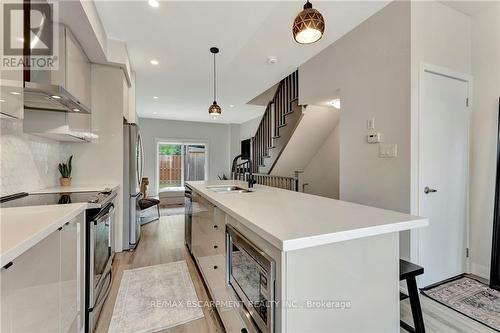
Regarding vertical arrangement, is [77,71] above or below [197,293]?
above

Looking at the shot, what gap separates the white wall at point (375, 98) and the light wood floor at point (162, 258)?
A: 77.1 inches

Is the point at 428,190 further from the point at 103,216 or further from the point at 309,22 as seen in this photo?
the point at 103,216

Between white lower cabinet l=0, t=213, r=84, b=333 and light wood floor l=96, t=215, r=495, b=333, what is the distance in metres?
0.58

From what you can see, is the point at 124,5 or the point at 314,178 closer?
the point at 124,5

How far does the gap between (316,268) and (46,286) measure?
127cm

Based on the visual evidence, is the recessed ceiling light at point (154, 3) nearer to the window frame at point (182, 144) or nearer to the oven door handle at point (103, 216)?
the oven door handle at point (103, 216)

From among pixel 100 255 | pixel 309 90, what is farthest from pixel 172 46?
pixel 100 255

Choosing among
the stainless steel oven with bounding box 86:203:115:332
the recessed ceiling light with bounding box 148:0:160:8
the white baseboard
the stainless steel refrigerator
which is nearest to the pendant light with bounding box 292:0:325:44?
the recessed ceiling light with bounding box 148:0:160:8

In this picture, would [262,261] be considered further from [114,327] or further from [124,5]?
[124,5]

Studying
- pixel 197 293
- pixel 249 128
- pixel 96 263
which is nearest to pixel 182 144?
pixel 249 128

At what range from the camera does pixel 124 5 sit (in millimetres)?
2328

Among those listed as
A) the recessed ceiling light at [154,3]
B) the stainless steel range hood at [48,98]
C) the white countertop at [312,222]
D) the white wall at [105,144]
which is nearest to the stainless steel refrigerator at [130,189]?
the white wall at [105,144]

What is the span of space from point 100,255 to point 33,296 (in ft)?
2.99

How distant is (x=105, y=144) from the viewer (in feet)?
10.5
